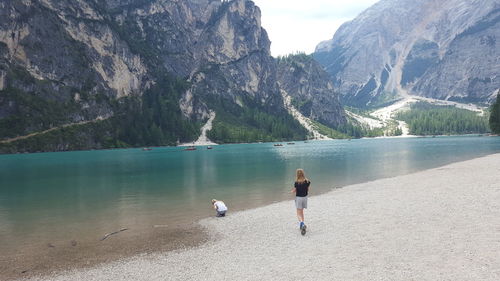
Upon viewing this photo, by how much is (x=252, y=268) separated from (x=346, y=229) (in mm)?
9731

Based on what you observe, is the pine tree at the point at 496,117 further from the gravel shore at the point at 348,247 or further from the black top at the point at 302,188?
the black top at the point at 302,188

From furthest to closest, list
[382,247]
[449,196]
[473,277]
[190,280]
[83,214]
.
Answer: [83,214] → [449,196] → [382,247] → [190,280] → [473,277]

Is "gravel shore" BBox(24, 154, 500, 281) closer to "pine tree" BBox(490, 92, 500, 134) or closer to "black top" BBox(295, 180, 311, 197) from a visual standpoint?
"black top" BBox(295, 180, 311, 197)

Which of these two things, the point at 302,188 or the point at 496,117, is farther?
the point at 496,117

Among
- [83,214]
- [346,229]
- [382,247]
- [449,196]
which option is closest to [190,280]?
[382,247]

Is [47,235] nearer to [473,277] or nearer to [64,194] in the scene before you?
[64,194]

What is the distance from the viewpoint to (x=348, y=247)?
21734 millimetres

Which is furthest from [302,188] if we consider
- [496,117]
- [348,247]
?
[496,117]

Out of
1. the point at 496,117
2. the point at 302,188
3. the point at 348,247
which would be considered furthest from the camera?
the point at 496,117

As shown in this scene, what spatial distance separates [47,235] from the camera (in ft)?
102

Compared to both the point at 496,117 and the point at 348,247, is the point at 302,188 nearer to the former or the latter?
the point at 348,247

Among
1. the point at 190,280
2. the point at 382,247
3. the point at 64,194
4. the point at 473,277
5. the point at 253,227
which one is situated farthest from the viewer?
the point at 64,194

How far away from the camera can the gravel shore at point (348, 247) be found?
699 inches

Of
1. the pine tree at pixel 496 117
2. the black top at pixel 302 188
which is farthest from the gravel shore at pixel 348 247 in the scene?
the pine tree at pixel 496 117
